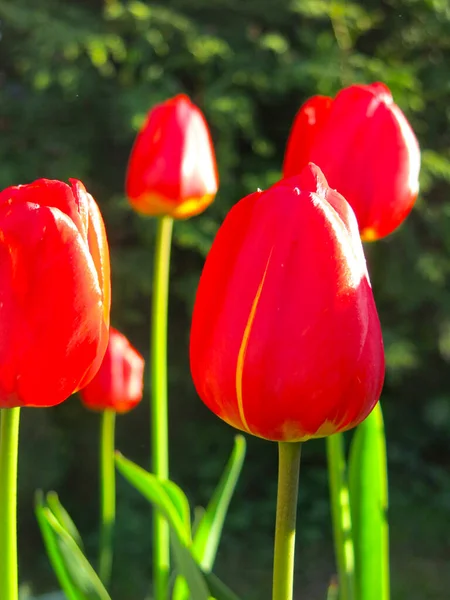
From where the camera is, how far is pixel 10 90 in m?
2.55

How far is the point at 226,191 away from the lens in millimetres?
2252

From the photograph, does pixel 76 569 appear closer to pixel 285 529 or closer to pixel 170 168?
pixel 285 529

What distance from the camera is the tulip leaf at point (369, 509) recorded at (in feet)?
2.08

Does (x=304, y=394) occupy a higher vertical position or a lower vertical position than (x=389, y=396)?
higher

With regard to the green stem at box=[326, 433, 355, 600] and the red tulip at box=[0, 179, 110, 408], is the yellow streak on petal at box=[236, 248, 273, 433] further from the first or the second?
the green stem at box=[326, 433, 355, 600]

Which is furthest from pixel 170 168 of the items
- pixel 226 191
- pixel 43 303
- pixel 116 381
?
pixel 226 191

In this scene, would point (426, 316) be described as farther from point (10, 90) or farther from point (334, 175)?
point (334, 175)

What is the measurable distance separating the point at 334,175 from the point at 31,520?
209 centimetres

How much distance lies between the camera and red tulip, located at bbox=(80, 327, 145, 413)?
91 cm

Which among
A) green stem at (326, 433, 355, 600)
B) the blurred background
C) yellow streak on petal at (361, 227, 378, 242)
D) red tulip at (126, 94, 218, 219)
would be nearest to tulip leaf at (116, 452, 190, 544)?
green stem at (326, 433, 355, 600)

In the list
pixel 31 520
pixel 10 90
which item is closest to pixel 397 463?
pixel 31 520

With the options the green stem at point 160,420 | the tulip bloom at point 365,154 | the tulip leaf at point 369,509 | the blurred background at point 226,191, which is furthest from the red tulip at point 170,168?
the blurred background at point 226,191

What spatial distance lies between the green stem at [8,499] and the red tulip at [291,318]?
0.11 metres

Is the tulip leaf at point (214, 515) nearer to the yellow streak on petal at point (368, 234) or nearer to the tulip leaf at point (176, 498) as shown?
the tulip leaf at point (176, 498)
